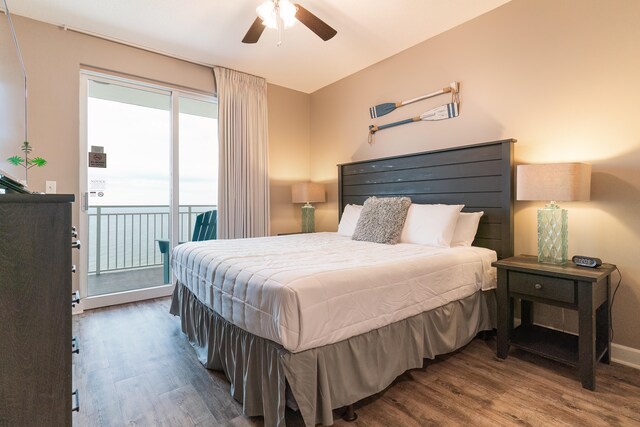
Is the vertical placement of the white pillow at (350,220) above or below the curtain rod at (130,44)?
below

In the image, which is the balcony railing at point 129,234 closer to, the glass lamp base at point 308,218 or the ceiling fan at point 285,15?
the glass lamp base at point 308,218

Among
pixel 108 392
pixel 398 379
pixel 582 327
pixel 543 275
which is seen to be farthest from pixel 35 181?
pixel 582 327

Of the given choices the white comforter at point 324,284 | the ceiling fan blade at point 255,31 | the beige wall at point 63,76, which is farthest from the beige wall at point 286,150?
the white comforter at point 324,284

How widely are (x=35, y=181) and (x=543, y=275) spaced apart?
4140 millimetres

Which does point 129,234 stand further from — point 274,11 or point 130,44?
point 274,11

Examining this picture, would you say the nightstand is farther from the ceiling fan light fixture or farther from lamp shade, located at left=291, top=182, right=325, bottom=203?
lamp shade, located at left=291, top=182, right=325, bottom=203

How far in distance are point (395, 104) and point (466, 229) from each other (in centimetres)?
166

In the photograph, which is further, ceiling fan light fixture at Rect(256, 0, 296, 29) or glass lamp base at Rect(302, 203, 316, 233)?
glass lamp base at Rect(302, 203, 316, 233)

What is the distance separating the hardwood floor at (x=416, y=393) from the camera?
1550 mm

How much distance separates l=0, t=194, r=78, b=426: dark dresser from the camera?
0.82 metres

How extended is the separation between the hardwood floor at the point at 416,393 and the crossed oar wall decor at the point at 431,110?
2082mm

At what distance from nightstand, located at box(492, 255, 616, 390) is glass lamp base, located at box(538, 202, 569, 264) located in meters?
0.08

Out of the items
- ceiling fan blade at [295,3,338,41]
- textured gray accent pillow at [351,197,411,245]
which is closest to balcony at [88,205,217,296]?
textured gray accent pillow at [351,197,411,245]

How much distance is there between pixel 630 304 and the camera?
209cm
